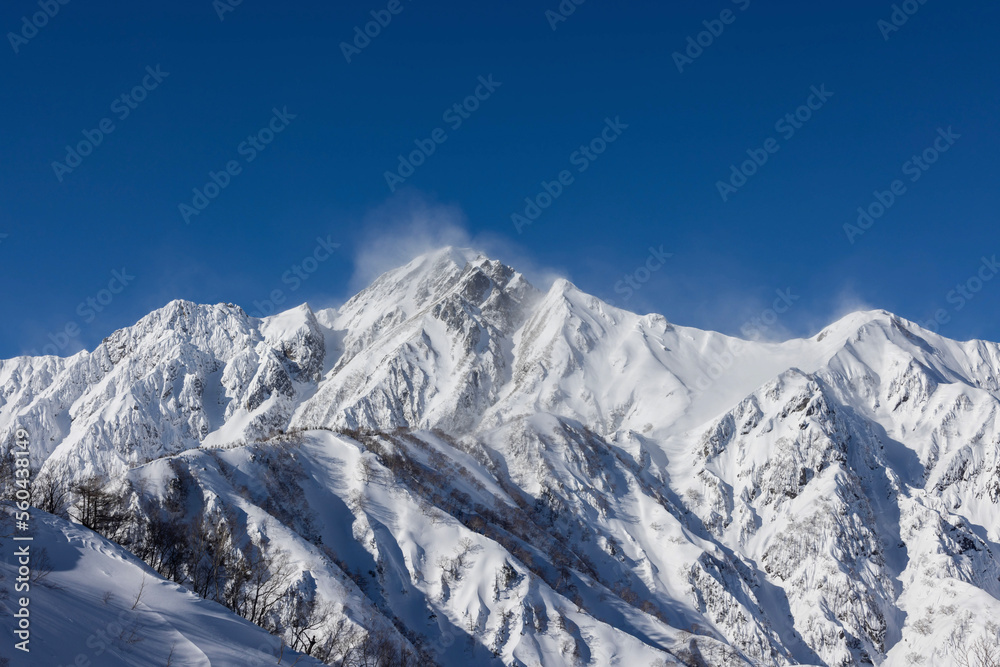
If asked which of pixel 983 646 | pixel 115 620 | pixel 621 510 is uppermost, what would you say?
pixel 621 510

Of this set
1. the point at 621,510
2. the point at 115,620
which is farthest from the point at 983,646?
the point at 115,620

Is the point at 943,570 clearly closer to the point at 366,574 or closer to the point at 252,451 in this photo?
the point at 366,574

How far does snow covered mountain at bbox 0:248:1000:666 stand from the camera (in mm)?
74875

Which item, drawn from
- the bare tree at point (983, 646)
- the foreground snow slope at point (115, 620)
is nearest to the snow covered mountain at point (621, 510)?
the bare tree at point (983, 646)

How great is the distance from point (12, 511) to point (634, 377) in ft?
579

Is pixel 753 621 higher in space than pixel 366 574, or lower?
higher

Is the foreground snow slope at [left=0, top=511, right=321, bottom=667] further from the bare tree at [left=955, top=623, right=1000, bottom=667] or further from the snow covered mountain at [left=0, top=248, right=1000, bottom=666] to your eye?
the bare tree at [left=955, top=623, right=1000, bottom=667]

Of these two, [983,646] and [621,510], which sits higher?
[621,510]

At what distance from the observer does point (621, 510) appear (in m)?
135

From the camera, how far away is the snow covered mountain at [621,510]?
246 feet

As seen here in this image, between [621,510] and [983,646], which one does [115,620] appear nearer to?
[983,646]

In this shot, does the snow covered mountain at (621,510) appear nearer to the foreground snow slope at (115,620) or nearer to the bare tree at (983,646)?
the bare tree at (983,646)

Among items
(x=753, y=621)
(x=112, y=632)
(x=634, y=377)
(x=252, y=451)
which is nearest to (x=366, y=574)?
(x=252, y=451)

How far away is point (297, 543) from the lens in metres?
70.1
